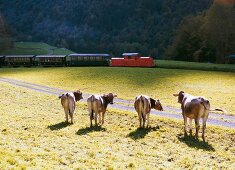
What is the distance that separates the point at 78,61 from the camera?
89.2 metres

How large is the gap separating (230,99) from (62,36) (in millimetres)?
155762

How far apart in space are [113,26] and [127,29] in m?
11.3

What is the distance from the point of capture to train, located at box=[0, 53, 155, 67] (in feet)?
270

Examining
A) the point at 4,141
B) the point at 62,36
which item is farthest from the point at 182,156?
the point at 62,36

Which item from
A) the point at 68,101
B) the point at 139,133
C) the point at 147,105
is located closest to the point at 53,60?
the point at 68,101

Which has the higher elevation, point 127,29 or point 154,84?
point 127,29

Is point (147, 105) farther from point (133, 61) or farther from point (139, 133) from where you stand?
point (133, 61)

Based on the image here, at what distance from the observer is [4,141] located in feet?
60.6

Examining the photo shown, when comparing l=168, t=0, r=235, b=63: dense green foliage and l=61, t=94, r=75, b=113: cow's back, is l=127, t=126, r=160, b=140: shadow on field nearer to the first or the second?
l=61, t=94, r=75, b=113: cow's back

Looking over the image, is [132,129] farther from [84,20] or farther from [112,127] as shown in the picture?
[84,20]

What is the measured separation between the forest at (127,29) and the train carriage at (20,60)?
4620 centimetres

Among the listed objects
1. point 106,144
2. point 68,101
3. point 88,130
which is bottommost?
point 88,130

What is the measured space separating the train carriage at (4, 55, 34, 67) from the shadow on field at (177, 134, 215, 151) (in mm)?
75926

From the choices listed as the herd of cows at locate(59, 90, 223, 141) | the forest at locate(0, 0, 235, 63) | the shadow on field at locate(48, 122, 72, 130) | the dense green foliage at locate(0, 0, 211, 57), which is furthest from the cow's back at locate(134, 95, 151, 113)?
the dense green foliage at locate(0, 0, 211, 57)
